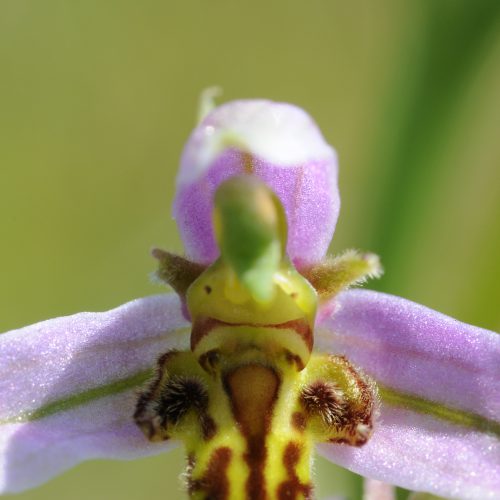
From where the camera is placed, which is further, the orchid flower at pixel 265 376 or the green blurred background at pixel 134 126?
the green blurred background at pixel 134 126

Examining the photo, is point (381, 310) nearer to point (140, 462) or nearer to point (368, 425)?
point (368, 425)

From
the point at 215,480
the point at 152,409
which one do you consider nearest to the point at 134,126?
the point at 152,409

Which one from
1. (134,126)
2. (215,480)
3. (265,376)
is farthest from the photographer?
(134,126)

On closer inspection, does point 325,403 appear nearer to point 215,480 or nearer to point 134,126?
point 215,480

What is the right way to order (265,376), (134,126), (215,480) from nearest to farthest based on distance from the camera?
(215,480), (265,376), (134,126)

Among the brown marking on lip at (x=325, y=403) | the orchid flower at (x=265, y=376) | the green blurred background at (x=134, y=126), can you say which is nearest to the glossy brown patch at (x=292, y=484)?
the orchid flower at (x=265, y=376)

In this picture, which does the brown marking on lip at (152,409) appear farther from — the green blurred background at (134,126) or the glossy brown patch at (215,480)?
the green blurred background at (134,126)

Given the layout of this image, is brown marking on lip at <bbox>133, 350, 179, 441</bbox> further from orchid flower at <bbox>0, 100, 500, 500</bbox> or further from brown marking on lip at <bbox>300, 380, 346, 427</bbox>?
brown marking on lip at <bbox>300, 380, 346, 427</bbox>
